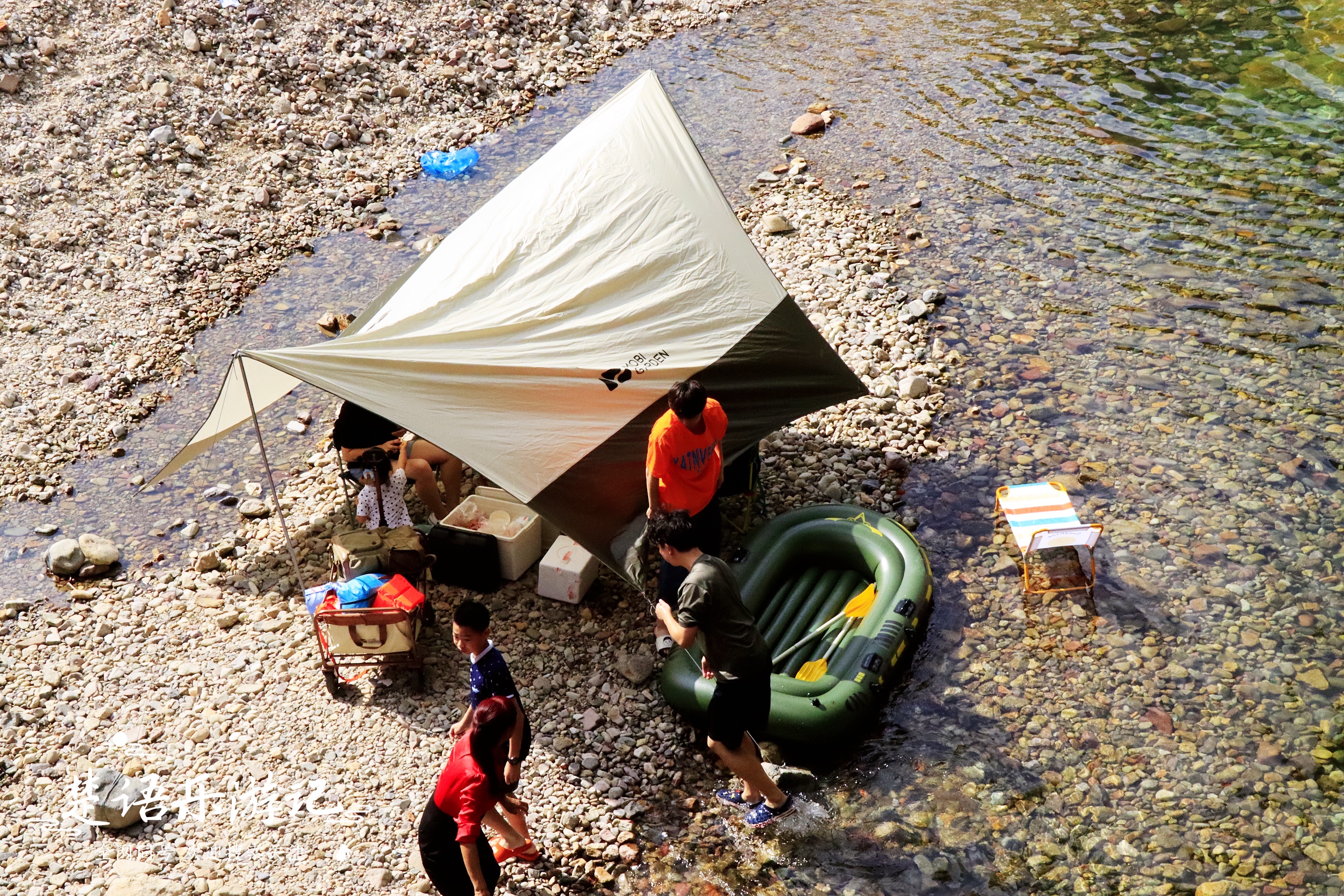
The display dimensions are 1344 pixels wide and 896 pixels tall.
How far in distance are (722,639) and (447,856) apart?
1767mm

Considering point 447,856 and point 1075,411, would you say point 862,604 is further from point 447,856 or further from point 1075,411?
point 1075,411

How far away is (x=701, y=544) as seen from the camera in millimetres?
7027

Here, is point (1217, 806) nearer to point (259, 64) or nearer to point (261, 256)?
point (261, 256)

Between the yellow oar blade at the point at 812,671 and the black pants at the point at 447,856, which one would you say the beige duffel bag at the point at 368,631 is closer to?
the black pants at the point at 447,856

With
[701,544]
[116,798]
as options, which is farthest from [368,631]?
[701,544]

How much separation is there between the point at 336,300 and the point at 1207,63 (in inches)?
489

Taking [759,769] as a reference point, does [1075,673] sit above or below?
below

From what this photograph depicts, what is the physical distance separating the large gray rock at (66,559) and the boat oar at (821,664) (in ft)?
18.6

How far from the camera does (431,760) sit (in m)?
6.35

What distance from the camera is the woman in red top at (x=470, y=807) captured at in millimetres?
5070

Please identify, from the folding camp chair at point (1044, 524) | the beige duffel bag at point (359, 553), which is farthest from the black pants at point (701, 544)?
the folding camp chair at point (1044, 524)

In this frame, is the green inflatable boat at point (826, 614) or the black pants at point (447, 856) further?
the green inflatable boat at point (826, 614)

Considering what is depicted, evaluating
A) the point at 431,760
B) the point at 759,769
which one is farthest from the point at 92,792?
the point at 759,769

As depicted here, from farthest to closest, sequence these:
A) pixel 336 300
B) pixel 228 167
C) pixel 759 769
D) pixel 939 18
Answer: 1. pixel 939 18
2. pixel 228 167
3. pixel 336 300
4. pixel 759 769
